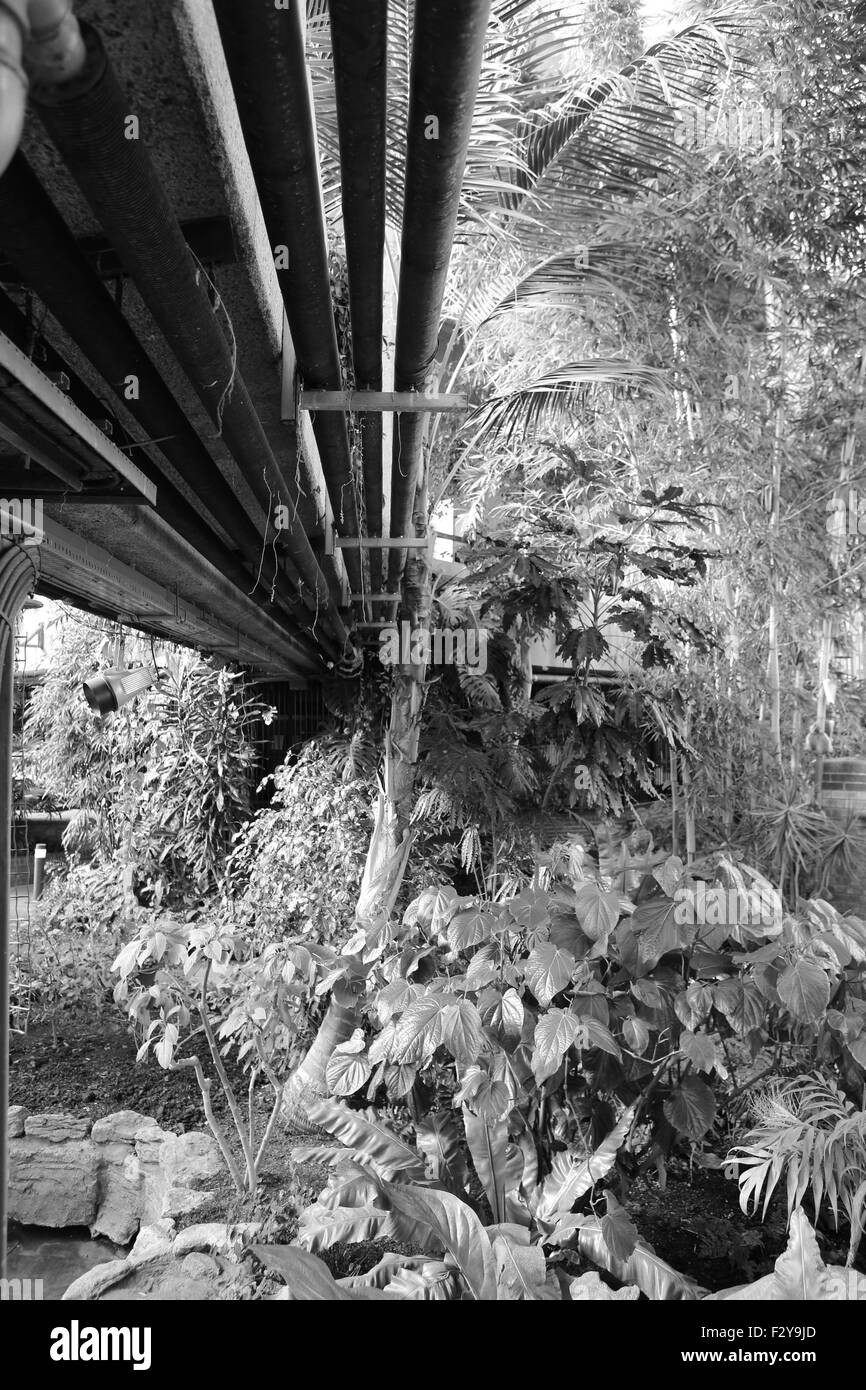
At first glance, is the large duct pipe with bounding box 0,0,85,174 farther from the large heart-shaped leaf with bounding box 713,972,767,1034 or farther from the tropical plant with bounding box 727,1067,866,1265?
the tropical plant with bounding box 727,1067,866,1265

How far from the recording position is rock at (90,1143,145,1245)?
443cm

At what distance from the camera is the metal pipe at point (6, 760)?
1726 mm

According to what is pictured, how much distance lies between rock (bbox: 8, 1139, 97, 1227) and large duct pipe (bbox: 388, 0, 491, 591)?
14.6 feet

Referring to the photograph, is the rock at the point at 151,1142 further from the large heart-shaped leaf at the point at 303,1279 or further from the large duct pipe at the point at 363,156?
the large duct pipe at the point at 363,156

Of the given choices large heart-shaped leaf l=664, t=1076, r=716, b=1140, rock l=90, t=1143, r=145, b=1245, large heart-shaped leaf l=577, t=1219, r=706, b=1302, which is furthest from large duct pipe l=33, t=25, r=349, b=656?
rock l=90, t=1143, r=145, b=1245

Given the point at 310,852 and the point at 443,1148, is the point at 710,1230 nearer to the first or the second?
the point at 443,1148

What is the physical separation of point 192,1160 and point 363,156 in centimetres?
436

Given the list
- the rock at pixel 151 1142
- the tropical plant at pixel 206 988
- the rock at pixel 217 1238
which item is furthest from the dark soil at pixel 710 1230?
the rock at pixel 151 1142

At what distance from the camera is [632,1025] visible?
9.96ft

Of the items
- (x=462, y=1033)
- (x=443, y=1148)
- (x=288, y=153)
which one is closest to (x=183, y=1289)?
(x=443, y=1148)

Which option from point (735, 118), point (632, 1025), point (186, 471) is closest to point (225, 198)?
point (186, 471)

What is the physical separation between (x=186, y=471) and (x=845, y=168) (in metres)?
4.40

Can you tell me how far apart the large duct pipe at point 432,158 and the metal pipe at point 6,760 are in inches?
36.8
